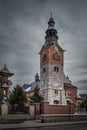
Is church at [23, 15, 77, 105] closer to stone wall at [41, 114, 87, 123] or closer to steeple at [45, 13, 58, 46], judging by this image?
steeple at [45, 13, 58, 46]

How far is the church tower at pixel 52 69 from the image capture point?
177 ft

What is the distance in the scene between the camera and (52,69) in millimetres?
55781

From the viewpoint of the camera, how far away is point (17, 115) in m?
26.9

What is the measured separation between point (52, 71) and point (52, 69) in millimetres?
659

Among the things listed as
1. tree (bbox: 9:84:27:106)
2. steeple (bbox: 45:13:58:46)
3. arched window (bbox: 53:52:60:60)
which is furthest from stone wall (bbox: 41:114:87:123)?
steeple (bbox: 45:13:58:46)

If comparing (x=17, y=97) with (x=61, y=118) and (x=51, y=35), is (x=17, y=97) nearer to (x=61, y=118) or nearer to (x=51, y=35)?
(x=61, y=118)

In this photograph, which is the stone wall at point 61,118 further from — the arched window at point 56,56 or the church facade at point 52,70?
the arched window at point 56,56

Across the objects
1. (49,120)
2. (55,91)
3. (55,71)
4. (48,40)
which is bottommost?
(49,120)

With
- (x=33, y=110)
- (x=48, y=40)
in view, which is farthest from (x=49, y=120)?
(x=48, y=40)

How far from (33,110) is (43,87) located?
2794cm

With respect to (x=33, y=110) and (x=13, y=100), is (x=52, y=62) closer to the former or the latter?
(x=13, y=100)

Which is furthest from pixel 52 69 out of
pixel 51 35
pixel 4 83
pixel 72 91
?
pixel 4 83

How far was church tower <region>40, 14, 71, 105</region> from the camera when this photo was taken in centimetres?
5391

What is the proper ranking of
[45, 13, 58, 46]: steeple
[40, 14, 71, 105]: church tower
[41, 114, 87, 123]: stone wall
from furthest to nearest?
1. [45, 13, 58, 46]: steeple
2. [40, 14, 71, 105]: church tower
3. [41, 114, 87, 123]: stone wall
